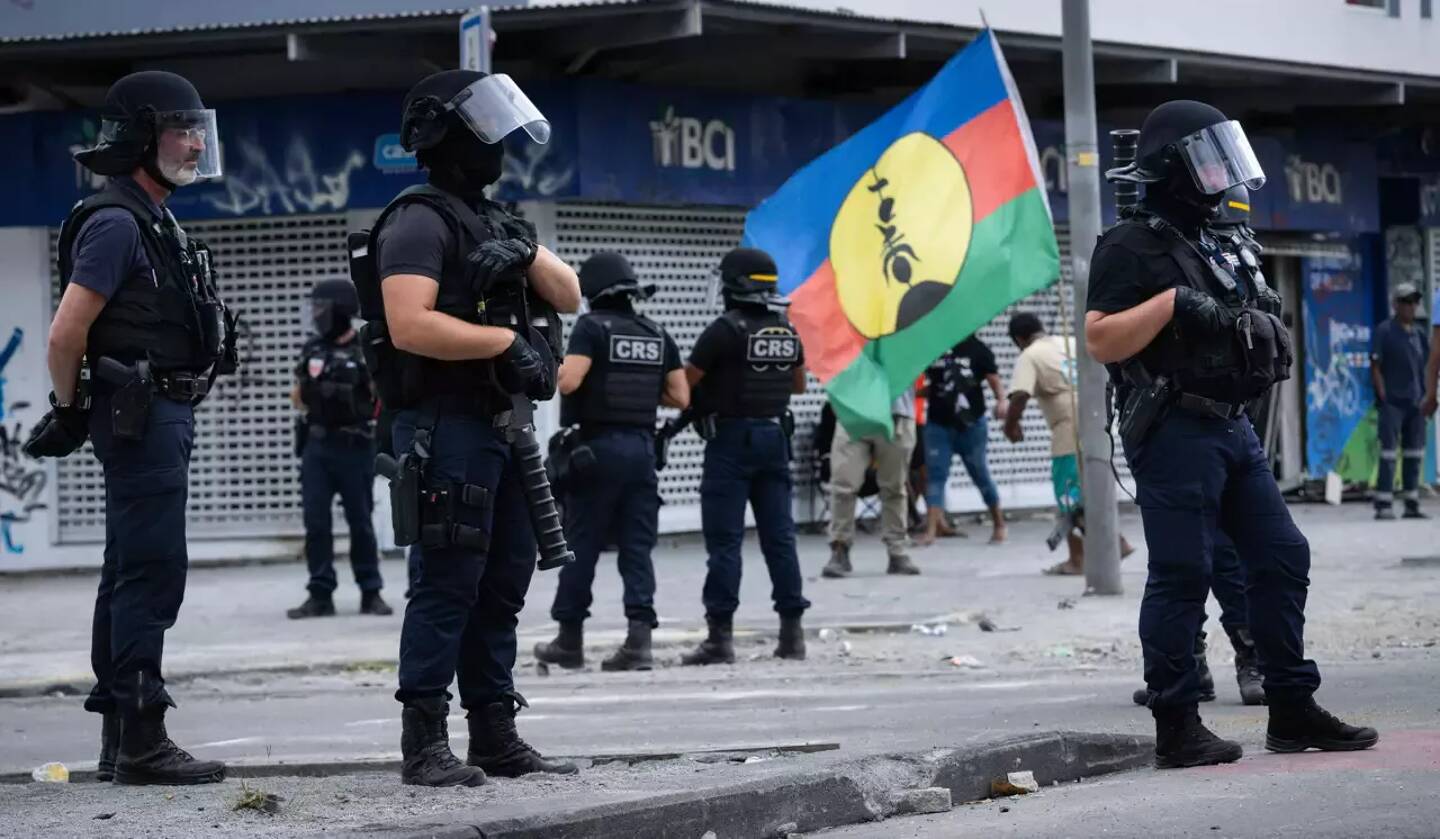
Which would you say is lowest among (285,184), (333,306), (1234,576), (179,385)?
(1234,576)

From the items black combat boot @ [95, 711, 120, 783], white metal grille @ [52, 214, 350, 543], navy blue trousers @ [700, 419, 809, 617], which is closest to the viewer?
black combat boot @ [95, 711, 120, 783]

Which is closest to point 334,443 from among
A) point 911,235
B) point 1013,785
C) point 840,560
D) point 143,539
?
point 911,235

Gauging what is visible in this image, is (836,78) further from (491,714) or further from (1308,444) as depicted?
(491,714)

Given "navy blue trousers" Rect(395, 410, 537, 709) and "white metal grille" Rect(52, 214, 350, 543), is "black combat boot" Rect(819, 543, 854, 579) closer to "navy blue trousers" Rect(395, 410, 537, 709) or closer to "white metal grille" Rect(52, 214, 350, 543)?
"white metal grille" Rect(52, 214, 350, 543)

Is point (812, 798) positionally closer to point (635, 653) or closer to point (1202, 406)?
point (1202, 406)

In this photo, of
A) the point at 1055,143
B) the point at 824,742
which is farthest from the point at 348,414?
the point at 1055,143

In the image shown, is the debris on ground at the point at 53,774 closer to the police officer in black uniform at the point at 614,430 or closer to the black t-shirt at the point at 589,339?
the police officer in black uniform at the point at 614,430

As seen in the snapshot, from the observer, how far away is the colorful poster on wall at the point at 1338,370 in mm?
22688

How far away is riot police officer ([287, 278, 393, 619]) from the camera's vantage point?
1252 centimetres

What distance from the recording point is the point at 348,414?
12602 millimetres

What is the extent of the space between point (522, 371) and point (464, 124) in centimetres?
71

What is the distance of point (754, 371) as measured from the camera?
401 inches

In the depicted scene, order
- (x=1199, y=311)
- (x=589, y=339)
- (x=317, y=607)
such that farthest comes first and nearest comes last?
(x=317, y=607) < (x=589, y=339) < (x=1199, y=311)

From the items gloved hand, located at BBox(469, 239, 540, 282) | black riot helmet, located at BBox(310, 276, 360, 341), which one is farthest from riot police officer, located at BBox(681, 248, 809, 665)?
gloved hand, located at BBox(469, 239, 540, 282)
